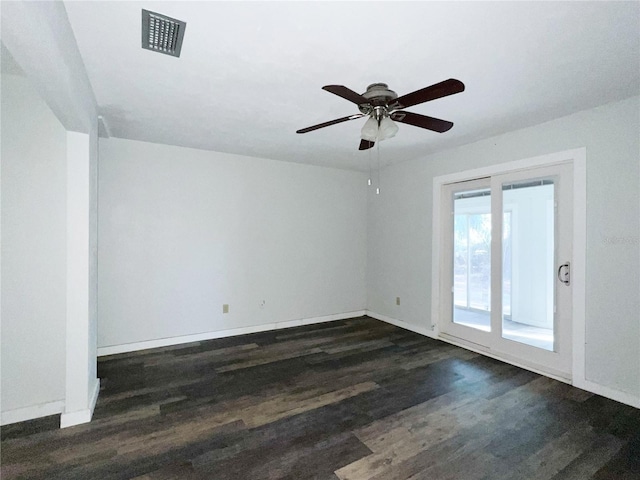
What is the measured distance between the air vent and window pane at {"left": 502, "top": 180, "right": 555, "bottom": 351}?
3.44 m

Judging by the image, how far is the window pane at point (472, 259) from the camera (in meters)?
3.79

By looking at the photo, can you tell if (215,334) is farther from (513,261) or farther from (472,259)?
(513,261)

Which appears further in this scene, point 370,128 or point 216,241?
point 216,241

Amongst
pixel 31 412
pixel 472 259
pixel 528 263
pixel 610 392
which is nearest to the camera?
pixel 31 412

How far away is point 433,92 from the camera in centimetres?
179

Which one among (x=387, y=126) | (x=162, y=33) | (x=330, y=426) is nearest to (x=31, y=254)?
(x=162, y=33)

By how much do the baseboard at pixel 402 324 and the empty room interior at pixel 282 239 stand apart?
2.2 inches

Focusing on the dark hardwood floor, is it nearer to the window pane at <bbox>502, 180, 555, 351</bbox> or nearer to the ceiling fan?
the window pane at <bbox>502, 180, 555, 351</bbox>

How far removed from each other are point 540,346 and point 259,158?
411 centimetres

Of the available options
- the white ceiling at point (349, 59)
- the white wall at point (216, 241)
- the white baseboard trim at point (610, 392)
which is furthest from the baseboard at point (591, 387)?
the white ceiling at point (349, 59)

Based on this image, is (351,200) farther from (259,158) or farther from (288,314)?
(288,314)

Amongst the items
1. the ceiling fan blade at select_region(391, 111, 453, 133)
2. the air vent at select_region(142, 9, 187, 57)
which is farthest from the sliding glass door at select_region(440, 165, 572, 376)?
the air vent at select_region(142, 9, 187, 57)

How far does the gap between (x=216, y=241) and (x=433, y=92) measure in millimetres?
3347

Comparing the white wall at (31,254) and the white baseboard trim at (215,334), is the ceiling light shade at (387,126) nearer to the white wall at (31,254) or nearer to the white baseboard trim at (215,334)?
the white wall at (31,254)
